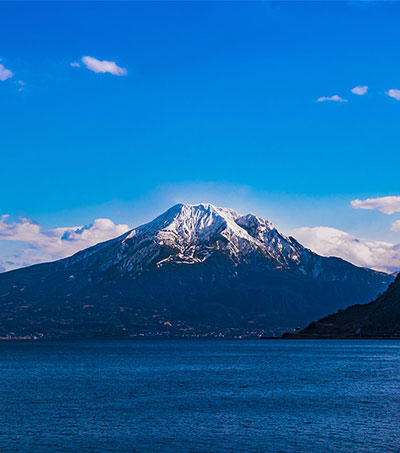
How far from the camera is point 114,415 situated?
83.6 m

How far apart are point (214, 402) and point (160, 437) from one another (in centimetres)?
2944

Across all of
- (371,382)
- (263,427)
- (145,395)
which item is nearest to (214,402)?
(145,395)

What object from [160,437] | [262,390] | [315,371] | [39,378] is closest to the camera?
[160,437]

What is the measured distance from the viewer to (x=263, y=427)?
242 ft

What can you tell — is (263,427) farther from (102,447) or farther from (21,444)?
(21,444)

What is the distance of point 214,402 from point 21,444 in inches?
1520

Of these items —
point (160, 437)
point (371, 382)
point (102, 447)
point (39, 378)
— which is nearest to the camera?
point (102, 447)

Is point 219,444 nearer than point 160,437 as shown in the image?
Yes

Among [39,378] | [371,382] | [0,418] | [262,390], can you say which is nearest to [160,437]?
[0,418]

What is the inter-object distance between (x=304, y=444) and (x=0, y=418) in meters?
41.2

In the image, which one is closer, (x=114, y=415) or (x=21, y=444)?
(x=21, y=444)

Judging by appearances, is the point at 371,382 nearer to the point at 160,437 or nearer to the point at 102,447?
the point at 160,437

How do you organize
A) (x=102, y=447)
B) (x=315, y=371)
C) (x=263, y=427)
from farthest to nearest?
(x=315, y=371)
(x=263, y=427)
(x=102, y=447)

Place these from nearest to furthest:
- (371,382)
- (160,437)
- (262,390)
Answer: (160,437), (262,390), (371,382)
